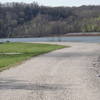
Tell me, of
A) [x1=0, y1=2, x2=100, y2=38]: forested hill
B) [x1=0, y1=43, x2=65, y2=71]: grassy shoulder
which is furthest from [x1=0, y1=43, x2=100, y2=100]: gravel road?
[x1=0, y1=2, x2=100, y2=38]: forested hill

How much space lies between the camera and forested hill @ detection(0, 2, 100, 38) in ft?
367

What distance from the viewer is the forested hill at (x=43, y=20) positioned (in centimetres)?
11175

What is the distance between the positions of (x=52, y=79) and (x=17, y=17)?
4007 inches

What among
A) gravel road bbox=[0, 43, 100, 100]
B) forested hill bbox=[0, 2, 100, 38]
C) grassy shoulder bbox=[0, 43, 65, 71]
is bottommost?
forested hill bbox=[0, 2, 100, 38]

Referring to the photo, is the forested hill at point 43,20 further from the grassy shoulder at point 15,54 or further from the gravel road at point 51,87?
the gravel road at point 51,87

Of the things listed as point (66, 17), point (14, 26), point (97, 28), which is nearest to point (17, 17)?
point (14, 26)

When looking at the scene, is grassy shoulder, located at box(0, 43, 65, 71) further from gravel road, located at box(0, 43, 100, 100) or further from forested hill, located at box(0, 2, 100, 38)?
forested hill, located at box(0, 2, 100, 38)

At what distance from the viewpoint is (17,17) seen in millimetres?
114625

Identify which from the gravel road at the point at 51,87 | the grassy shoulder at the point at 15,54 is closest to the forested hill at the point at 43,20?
the grassy shoulder at the point at 15,54

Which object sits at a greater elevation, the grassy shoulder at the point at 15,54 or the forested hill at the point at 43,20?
the grassy shoulder at the point at 15,54

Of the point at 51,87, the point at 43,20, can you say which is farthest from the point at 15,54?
the point at 43,20

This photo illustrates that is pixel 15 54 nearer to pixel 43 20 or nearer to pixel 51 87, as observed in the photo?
pixel 51 87

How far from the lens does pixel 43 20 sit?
12244cm

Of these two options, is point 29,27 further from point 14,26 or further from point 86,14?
point 86,14
